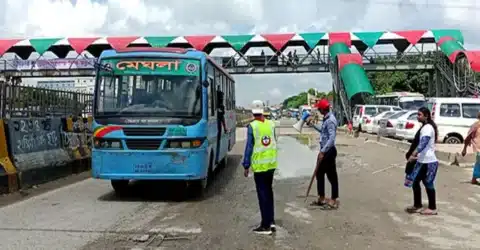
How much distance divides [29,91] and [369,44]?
39692 mm

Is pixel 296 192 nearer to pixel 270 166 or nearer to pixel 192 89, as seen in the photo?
pixel 192 89

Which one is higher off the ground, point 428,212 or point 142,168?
point 142,168

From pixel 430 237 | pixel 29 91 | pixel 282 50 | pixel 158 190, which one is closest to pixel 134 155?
pixel 158 190

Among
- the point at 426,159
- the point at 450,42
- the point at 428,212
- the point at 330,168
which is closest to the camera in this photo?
the point at 426,159

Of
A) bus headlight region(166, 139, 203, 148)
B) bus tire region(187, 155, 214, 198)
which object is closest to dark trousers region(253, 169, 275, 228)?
bus headlight region(166, 139, 203, 148)

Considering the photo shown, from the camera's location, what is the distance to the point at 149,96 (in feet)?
34.3

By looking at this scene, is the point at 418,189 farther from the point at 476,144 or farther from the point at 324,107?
the point at 476,144

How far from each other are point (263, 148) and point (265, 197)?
0.67 m

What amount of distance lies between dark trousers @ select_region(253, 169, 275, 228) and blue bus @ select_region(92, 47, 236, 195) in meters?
2.59

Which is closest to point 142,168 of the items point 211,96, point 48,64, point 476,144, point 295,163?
point 211,96

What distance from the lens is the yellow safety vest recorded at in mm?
7820

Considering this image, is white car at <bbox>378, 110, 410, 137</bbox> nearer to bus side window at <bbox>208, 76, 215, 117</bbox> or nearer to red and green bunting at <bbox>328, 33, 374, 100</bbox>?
red and green bunting at <bbox>328, 33, 374, 100</bbox>

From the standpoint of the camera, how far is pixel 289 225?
8.34m

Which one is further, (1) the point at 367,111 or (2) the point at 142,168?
(1) the point at 367,111
